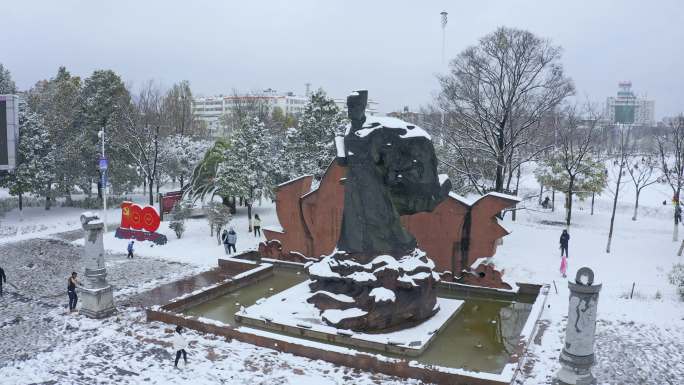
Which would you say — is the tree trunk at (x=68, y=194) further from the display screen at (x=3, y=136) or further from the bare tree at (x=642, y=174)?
the bare tree at (x=642, y=174)

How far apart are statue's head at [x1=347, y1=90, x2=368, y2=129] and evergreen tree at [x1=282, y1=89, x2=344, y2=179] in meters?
14.8

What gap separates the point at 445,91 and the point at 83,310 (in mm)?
15841

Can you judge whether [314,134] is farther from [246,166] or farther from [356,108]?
[356,108]

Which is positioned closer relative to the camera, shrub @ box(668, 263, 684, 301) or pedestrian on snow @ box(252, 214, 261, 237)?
shrub @ box(668, 263, 684, 301)

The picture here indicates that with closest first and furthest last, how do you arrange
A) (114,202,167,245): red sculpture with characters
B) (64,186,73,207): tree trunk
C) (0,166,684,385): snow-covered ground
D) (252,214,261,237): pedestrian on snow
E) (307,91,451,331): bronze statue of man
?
(0,166,684,385): snow-covered ground → (307,91,451,331): bronze statue of man → (114,202,167,245): red sculpture with characters → (252,214,261,237): pedestrian on snow → (64,186,73,207): tree trunk

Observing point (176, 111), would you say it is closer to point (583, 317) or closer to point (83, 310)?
point (83, 310)

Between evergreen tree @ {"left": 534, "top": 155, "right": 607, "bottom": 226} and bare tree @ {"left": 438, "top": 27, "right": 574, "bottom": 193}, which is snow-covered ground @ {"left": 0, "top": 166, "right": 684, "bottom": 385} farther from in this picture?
evergreen tree @ {"left": 534, "top": 155, "right": 607, "bottom": 226}

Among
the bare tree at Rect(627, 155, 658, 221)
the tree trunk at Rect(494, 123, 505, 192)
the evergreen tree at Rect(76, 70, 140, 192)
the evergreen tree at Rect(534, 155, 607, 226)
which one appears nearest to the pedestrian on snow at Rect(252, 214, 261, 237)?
the tree trunk at Rect(494, 123, 505, 192)

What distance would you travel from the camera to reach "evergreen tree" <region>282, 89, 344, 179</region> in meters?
27.5

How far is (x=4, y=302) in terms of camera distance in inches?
571

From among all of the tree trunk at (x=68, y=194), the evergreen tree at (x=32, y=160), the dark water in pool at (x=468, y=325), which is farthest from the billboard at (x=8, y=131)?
the dark water in pool at (x=468, y=325)

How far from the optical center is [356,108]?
1223 centimetres

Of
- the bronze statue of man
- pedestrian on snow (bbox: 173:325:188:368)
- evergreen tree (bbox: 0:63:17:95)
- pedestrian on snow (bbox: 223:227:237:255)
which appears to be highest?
evergreen tree (bbox: 0:63:17:95)

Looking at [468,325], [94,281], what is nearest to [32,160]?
[94,281]
